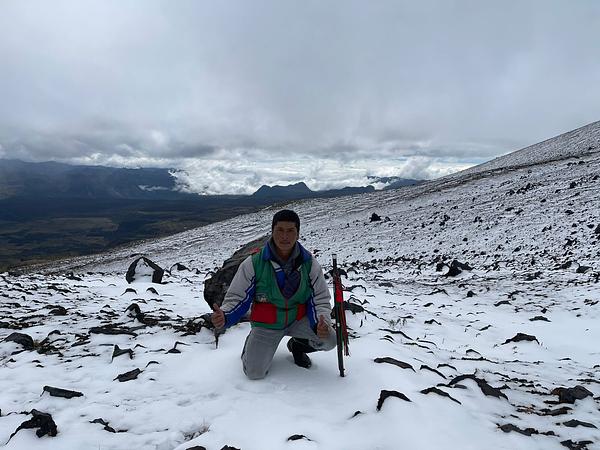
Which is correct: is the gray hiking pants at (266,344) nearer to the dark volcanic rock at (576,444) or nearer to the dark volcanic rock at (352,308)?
the dark volcanic rock at (576,444)

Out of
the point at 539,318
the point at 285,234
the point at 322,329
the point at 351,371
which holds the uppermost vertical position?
the point at 285,234

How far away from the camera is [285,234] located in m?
5.54

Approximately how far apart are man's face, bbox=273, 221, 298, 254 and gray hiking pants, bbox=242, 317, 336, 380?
128 centimetres

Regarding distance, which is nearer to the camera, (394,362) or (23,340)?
(394,362)

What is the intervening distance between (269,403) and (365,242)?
106 ft

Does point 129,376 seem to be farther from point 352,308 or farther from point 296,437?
point 352,308

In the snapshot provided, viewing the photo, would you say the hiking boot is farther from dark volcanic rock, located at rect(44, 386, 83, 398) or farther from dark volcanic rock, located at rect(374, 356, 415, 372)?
dark volcanic rock, located at rect(44, 386, 83, 398)

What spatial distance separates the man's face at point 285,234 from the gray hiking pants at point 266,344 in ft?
4.20

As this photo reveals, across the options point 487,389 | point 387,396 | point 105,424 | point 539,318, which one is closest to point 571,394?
point 487,389

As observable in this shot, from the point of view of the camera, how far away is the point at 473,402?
531cm

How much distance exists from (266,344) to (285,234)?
1711mm

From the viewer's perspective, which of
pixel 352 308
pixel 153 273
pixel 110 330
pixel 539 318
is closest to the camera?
pixel 110 330

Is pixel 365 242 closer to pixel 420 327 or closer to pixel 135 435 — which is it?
pixel 420 327

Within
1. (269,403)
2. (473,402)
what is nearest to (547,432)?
(473,402)
